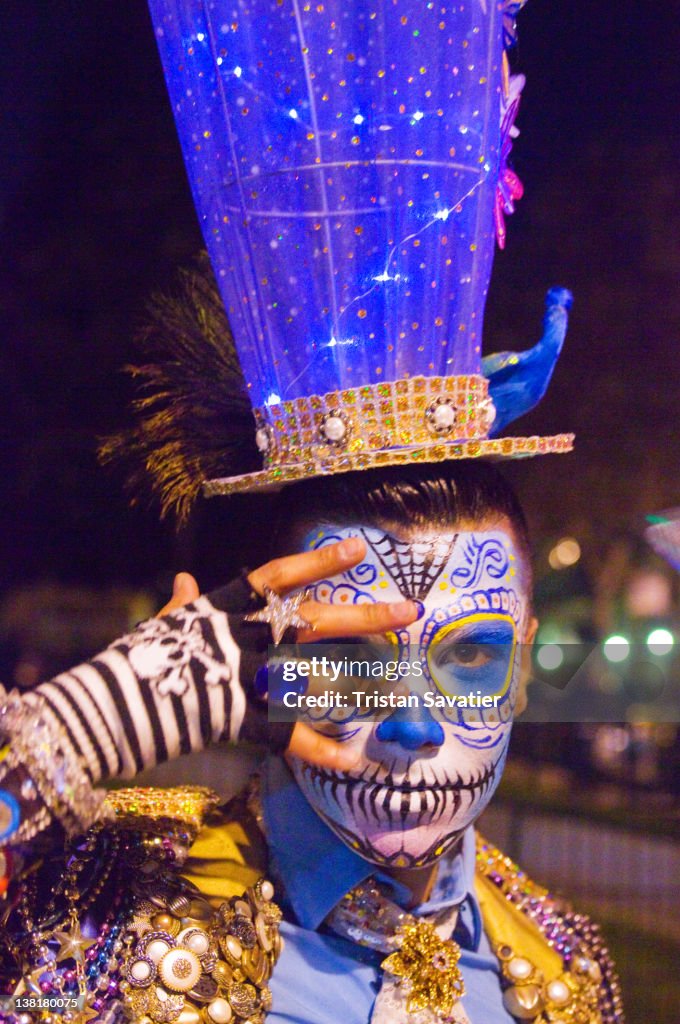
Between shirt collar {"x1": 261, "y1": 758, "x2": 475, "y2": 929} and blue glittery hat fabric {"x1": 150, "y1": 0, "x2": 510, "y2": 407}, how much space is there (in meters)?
0.51

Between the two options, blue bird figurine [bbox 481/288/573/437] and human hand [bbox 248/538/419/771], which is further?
blue bird figurine [bbox 481/288/573/437]

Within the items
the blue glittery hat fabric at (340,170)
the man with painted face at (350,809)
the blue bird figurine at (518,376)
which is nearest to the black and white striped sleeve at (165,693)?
the man with painted face at (350,809)

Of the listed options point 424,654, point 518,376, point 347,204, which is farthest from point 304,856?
point 347,204

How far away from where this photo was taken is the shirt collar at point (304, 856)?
4.42 ft

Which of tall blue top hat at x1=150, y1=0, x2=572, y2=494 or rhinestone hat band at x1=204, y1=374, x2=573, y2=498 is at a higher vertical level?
tall blue top hat at x1=150, y1=0, x2=572, y2=494

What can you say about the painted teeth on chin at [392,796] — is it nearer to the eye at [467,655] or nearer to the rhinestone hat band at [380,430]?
the eye at [467,655]

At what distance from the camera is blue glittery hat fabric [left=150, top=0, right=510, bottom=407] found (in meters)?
1.22

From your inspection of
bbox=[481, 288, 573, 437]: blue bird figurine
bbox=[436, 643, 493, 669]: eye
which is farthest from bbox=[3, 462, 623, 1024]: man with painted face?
bbox=[481, 288, 573, 437]: blue bird figurine

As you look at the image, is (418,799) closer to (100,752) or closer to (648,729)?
(100,752)

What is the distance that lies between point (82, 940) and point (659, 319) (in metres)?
1.33

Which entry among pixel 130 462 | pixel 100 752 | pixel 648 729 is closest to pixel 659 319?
pixel 648 729

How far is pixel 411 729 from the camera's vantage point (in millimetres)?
1223

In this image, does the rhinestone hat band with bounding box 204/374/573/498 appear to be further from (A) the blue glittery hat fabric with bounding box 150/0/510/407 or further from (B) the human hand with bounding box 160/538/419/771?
(B) the human hand with bounding box 160/538/419/771

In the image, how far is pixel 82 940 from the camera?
46.5 inches
